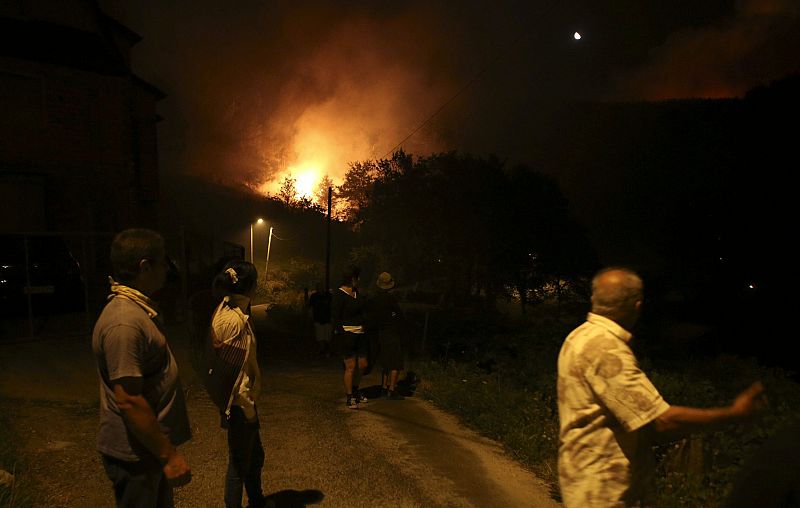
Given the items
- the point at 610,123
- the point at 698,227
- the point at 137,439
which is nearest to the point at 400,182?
the point at 698,227

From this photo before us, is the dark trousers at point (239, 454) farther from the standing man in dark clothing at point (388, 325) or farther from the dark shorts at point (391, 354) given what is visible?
the dark shorts at point (391, 354)

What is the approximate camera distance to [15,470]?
4.38 m

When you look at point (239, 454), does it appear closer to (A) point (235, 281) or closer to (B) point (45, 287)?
(A) point (235, 281)

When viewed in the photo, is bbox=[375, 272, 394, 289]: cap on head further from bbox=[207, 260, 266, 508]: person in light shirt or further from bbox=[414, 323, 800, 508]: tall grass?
bbox=[207, 260, 266, 508]: person in light shirt

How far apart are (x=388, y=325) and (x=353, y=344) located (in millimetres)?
579

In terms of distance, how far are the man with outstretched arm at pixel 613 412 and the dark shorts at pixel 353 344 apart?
14.9 feet

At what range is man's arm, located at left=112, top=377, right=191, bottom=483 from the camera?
231 centimetres

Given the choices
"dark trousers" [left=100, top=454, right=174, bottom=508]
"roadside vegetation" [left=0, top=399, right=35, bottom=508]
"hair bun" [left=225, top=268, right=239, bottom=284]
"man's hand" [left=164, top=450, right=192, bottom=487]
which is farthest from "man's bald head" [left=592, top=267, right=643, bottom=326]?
"roadside vegetation" [left=0, top=399, right=35, bottom=508]

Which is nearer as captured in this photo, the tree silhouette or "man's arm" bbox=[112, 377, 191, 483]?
"man's arm" bbox=[112, 377, 191, 483]

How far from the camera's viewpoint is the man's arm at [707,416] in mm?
2166

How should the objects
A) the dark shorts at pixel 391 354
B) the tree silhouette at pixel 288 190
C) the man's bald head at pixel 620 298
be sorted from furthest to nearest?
the tree silhouette at pixel 288 190
the dark shorts at pixel 391 354
the man's bald head at pixel 620 298

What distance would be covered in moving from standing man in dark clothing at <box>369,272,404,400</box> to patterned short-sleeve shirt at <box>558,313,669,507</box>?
4705 mm

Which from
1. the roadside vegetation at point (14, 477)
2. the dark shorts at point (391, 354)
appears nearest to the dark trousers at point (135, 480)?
the roadside vegetation at point (14, 477)

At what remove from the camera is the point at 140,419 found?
2.32 metres
